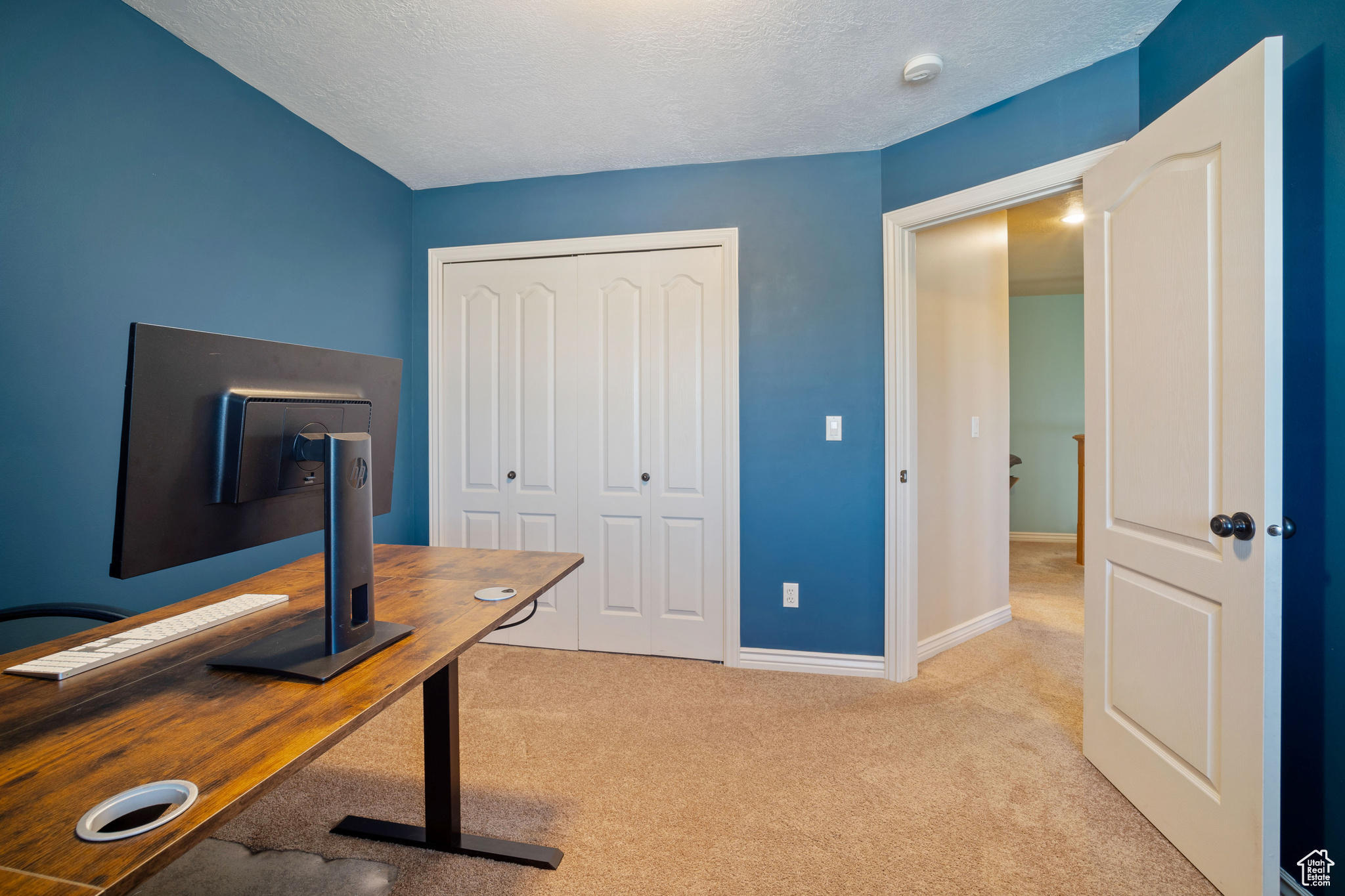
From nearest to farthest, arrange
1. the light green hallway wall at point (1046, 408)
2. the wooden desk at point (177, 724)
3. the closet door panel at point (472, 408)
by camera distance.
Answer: the wooden desk at point (177, 724)
the closet door panel at point (472, 408)
the light green hallway wall at point (1046, 408)

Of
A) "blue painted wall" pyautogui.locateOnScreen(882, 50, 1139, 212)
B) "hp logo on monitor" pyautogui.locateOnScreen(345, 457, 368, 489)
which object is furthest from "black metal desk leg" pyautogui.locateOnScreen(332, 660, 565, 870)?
"blue painted wall" pyautogui.locateOnScreen(882, 50, 1139, 212)

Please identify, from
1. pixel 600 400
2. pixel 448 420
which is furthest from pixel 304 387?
pixel 448 420

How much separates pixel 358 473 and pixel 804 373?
2183mm

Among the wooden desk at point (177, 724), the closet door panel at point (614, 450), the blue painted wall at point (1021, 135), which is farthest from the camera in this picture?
the closet door panel at point (614, 450)

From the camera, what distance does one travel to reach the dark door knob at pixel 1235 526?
1.33 metres

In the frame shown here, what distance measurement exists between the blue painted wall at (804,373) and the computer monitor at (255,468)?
2.00 m

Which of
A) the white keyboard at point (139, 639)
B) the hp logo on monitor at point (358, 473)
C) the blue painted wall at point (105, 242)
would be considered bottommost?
the white keyboard at point (139, 639)

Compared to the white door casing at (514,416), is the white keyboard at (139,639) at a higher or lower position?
lower

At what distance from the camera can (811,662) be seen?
278cm

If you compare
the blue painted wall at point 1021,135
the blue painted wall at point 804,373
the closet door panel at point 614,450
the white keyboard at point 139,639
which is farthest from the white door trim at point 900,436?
the white keyboard at point 139,639

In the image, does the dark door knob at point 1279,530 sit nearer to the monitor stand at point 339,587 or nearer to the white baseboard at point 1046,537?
the monitor stand at point 339,587

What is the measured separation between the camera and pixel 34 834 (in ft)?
1.75

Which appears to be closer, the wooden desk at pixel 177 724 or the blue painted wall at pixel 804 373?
the wooden desk at pixel 177 724

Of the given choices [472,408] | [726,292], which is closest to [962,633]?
[726,292]
